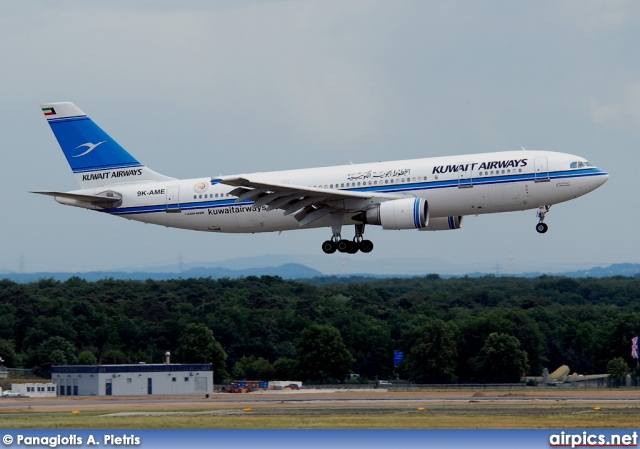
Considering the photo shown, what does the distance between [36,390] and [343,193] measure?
45186 millimetres

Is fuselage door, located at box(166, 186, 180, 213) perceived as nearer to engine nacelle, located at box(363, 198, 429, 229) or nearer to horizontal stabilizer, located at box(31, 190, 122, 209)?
horizontal stabilizer, located at box(31, 190, 122, 209)

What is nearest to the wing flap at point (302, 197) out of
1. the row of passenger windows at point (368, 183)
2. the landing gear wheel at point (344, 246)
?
the row of passenger windows at point (368, 183)

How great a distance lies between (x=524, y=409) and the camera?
63531mm

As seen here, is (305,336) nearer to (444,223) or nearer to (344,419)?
(444,223)

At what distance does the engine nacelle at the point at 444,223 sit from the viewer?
6950 cm

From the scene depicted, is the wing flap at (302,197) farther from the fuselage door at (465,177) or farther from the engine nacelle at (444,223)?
the engine nacelle at (444,223)

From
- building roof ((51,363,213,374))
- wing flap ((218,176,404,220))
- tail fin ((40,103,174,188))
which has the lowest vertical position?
building roof ((51,363,213,374))

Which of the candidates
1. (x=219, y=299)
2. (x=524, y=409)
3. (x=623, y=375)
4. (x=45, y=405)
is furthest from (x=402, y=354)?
(x=524, y=409)

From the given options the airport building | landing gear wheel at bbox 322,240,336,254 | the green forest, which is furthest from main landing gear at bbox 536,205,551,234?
the green forest

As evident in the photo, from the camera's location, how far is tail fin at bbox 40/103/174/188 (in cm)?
7469

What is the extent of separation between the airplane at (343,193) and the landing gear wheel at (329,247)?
0.06 metres

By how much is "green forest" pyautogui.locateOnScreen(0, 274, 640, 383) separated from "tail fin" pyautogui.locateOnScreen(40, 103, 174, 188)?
55.4 m

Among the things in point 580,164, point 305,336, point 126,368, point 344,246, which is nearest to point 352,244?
point 344,246

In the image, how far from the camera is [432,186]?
214 ft
